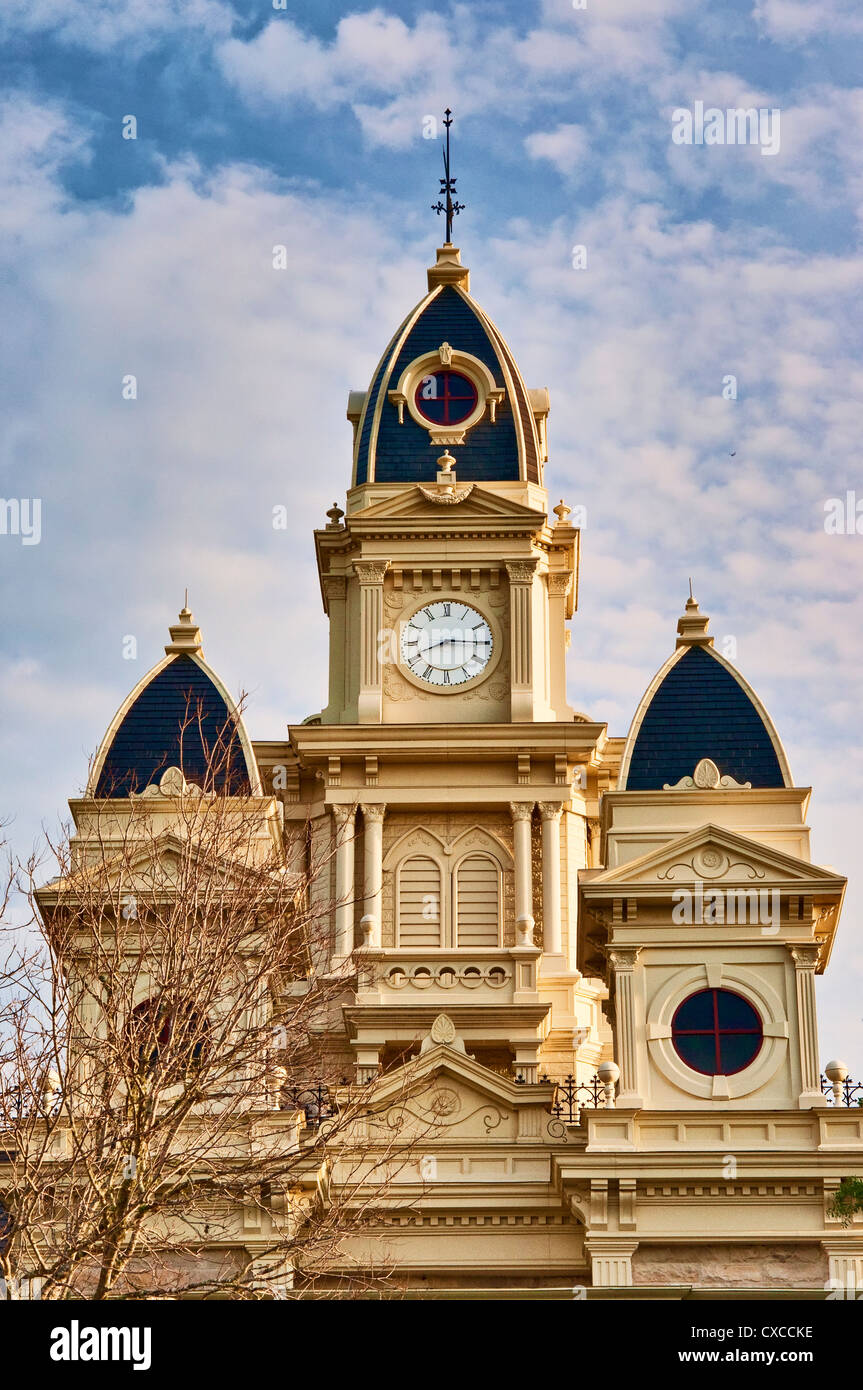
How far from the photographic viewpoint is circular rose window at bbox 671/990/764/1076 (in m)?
35.8

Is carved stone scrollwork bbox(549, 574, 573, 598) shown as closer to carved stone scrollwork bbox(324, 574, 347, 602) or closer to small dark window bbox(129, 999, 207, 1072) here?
carved stone scrollwork bbox(324, 574, 347, 602)

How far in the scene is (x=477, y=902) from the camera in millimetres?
44562

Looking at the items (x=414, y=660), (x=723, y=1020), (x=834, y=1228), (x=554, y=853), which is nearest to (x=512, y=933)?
(x=554, y=853)

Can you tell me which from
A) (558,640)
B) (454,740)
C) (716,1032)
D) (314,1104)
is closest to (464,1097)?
(314,1104)

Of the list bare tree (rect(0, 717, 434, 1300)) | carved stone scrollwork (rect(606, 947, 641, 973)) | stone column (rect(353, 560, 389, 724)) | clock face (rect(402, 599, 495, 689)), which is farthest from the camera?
clock face (rect(402, 599, 495, 689))

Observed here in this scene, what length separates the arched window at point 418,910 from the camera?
44188mm

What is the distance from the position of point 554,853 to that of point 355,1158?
417 inches

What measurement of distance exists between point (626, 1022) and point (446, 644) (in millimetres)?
12212

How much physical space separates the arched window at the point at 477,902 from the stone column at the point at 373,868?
5.34 feet

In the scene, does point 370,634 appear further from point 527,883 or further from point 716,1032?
point 716,1032

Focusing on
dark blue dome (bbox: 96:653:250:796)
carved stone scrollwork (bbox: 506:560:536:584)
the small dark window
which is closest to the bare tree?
the small dark window

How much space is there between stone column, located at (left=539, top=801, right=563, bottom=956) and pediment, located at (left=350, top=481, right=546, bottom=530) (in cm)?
596

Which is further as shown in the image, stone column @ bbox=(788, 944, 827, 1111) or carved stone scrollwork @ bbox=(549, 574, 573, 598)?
carved stone scrollwork @ bbox=(549, 574, 573, 598)
